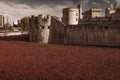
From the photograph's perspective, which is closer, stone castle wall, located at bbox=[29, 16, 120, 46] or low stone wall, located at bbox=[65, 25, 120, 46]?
low stone wall, located at bbox=[65, 25, 120, 46]

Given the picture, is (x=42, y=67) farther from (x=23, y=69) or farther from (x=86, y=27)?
(x=86, y=27)

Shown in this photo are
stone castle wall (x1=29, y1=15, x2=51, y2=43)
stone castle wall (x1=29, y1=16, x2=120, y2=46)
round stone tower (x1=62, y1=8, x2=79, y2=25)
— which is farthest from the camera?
round stone tower (x1=62, y1=8, x2=79, y2=25)

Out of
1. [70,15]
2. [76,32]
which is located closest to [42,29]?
[76,32]

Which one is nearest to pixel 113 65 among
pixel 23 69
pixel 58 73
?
pixel 58 73

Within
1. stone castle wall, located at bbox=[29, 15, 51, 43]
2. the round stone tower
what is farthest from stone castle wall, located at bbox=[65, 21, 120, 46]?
the round stone tower

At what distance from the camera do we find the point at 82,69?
1864 cm

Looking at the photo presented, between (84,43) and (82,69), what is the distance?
22.7 metres

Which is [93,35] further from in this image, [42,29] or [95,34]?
[42,29]

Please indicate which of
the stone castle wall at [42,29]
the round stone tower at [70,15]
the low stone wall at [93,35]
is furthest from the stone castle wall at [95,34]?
the round stone tower at [70,15]

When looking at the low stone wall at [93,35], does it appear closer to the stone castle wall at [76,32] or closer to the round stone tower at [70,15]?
the stone castle wall at [76,32]

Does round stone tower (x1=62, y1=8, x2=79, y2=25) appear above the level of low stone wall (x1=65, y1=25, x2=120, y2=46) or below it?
above

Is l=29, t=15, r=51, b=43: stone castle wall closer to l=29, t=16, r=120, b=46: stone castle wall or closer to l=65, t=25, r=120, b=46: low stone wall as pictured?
l=29, t=16, r=120, b=46: stone castle wall

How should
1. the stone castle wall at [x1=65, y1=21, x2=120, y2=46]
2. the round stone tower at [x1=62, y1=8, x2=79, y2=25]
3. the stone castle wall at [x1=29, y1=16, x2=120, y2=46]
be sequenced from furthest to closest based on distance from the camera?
the round stone tower at [x1=62, y1=8, x2=79, y2=25] → the stone castle wall at [x1=29, y1=16, x2=120, y2=46] → the stone castle wall at [x1=65, y1=21, x2=120, y2=46]

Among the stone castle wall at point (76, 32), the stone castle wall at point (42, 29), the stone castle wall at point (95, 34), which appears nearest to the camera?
the stone castle wall at point (95, 34)
